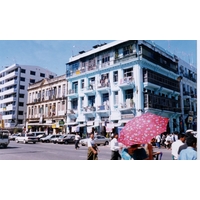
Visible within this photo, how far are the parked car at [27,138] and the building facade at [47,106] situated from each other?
57cm

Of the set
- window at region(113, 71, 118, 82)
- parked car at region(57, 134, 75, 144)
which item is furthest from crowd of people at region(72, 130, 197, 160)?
parked car at region(57, 134, 75, 144)

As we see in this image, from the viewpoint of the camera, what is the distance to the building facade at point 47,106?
17078 millimetres

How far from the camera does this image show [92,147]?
8070 mm

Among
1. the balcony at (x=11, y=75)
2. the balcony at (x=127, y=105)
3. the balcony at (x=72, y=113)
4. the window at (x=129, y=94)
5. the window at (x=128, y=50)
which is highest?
the window at (x=128, y=50)

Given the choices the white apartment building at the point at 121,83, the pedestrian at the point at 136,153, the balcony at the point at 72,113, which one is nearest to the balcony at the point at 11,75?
the white apartment building at the point at 121,83

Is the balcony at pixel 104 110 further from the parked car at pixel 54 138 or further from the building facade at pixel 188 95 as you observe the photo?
the parked car at pixel 54 138

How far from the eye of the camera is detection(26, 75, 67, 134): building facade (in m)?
17.1

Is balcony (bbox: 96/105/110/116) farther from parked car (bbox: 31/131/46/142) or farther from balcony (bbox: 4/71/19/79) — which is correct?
parked car (bbox: 31/131/46/142)

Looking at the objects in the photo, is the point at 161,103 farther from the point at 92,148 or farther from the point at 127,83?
the point at 92,148

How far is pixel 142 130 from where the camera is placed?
6562mm

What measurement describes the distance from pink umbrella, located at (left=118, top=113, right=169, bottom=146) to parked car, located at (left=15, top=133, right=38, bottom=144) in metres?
13.7
